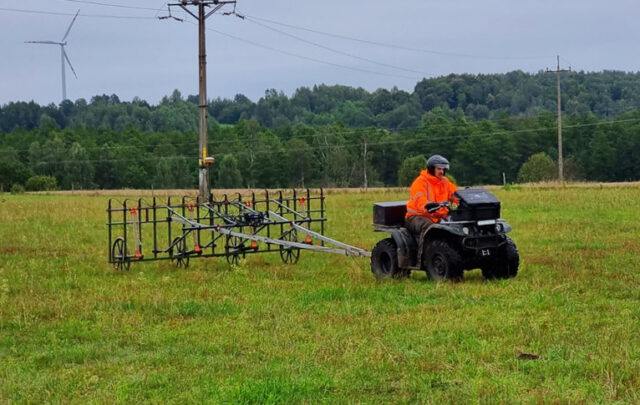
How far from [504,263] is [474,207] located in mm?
1083

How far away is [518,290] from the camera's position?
12656 mm

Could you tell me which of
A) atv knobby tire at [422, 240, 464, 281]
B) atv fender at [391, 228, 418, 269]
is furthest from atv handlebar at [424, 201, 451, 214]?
atv fender at [391, 228, 418, 269]

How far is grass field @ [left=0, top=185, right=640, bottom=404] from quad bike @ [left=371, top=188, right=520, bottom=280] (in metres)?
0.33

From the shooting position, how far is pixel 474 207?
44.9 ft

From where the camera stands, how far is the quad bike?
44.8 ft

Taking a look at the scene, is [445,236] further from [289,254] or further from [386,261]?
[289,254]

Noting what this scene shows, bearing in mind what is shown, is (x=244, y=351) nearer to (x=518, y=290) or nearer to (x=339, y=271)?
(x=518, y=290)

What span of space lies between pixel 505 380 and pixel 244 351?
9.54 ft

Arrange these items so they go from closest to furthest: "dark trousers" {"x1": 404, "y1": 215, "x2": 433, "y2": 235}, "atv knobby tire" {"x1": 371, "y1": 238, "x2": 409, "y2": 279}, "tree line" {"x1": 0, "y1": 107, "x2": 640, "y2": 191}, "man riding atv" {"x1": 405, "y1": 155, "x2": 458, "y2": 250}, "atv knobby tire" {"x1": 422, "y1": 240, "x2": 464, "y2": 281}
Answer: "atv knobby tire" {"x1": 422, "y1": 240, "x2": 464, "y2": 281} < "dark trousers" {"x1": 404, "y1": 215, "x2": 433, "y2": 235} < "man riding atv" {"x1": 405, "y1": 155, "x2": 458, "y2": 250} < "atv knobby tire" {"x1": 371, "y1": 238, "x2": 409, "y2": 279} < "tree line" {"x1": 0, "y1": 107, "x2": 640, "y2": 191}

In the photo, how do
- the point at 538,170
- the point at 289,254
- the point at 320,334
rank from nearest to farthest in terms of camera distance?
the point at 320,334 < the point at 289,254 < the point at 538,170

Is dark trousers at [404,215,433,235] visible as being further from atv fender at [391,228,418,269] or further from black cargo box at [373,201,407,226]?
black cargo box at [373,201,407,226]

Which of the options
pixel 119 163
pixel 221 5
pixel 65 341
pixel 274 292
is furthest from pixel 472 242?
pixel 119 163

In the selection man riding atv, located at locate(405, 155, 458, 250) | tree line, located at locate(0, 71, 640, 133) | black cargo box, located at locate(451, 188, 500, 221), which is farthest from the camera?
tree line, located at locate(0, 71, 640, 133)

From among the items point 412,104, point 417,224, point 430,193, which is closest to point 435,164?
point 430,193
